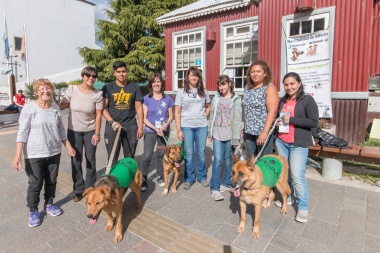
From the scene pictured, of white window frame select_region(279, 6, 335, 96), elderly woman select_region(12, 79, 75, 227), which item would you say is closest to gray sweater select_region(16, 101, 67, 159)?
elderly woman select_region(12, 79, 75, 227)

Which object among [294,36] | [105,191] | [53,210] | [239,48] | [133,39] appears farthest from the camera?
[133,39]

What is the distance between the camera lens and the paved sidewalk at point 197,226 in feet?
9.00

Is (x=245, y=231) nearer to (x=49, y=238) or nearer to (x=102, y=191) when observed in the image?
(x=102, y=191)

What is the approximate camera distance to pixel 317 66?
265 inches

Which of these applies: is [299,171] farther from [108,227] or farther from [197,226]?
[108,227]

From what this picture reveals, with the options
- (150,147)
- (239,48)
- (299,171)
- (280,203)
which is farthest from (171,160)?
(239,48)

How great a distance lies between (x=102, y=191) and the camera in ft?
8.41

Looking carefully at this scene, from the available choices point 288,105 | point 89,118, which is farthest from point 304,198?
point 89,118

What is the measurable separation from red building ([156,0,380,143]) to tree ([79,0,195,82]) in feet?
19.4

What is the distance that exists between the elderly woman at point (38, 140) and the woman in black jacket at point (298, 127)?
2943 mm

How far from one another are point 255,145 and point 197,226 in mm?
1362

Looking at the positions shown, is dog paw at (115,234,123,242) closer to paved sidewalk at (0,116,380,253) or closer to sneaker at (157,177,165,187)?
paved sidewalk at (0,116,380,253)

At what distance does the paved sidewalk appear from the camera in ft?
9.00

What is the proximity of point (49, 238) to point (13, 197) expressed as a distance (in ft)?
5.61
